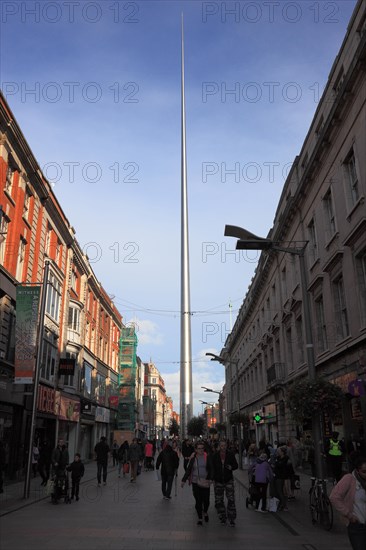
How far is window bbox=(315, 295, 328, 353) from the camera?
76.2 feet

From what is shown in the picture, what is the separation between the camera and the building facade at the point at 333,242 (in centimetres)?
1809

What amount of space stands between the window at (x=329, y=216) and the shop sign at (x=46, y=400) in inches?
687

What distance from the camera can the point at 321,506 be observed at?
10734mm

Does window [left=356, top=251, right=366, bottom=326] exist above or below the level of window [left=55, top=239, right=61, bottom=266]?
below

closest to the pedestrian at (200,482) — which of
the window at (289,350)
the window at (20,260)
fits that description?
the window at (20,260)

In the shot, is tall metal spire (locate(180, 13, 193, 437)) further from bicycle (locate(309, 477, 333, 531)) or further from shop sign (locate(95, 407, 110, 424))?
bicycle (locate(309, 477, 333, 531))

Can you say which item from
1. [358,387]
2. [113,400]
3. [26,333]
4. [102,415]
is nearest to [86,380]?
[102,415]

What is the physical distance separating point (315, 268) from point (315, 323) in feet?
9.19

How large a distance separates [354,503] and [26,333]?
Result: 57.4 ft

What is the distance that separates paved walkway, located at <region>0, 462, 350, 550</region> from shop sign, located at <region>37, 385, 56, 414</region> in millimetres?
11150

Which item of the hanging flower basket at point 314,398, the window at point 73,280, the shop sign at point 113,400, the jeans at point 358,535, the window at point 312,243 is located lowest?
the jeans at point 358,535

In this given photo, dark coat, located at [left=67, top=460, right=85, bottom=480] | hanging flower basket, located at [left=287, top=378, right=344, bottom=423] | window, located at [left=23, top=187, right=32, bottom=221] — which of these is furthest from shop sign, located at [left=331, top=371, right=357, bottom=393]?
window, located at [left=23, top=187, right=32, bottom=221]

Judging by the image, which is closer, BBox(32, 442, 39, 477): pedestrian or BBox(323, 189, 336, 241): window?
BBox(323, 189, 336, 241): window

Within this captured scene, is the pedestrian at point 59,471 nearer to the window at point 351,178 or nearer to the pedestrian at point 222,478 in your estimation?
the pedestrian at point 222,478
